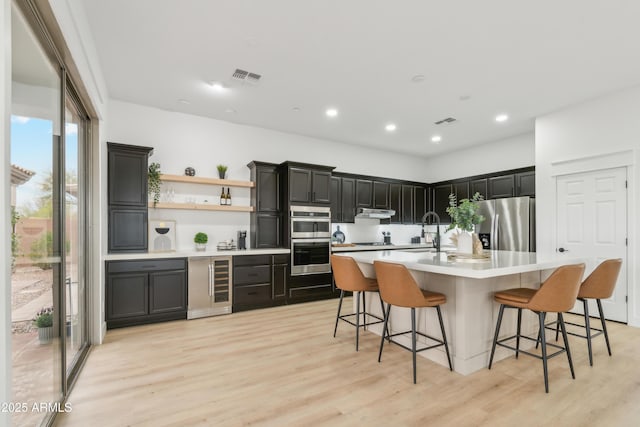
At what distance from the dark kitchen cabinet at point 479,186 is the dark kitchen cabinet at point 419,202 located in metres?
1.14

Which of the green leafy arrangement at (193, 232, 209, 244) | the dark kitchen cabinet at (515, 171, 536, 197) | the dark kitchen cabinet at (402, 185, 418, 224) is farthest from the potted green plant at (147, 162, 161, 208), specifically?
the dark kitchen cabinet at (515, 171, 536, 197)

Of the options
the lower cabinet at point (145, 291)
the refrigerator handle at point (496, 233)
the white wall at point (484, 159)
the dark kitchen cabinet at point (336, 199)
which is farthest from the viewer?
the dark kitchen cabinet at point (336, 199)

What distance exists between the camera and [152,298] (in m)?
4.13

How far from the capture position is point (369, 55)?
10.8ft

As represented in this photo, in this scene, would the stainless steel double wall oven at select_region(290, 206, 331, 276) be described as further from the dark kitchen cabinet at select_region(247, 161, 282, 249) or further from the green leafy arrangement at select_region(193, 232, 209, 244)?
the green leafy arrangement at select_region(193, 232, 209, 244)

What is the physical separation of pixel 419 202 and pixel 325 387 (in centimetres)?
565

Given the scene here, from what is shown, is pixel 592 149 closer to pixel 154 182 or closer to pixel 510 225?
pixel 510 225

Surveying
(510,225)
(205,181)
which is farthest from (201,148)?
(510,225)

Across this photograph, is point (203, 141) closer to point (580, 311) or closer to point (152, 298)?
point (152, 298)

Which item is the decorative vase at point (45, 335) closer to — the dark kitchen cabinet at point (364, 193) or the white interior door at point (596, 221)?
the dark kitchen cabinet at point (364, 193)

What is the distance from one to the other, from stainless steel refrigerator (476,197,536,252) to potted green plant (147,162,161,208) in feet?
18.1

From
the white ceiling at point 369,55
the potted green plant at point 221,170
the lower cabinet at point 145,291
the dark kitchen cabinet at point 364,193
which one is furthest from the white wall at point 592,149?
the lower cabinet at point 145,291

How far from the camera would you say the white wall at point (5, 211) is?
1.15 meters

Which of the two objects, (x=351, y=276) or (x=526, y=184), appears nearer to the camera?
(x=351, y=276)
